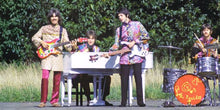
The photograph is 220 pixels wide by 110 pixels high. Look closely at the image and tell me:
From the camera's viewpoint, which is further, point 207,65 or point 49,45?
point 49,45

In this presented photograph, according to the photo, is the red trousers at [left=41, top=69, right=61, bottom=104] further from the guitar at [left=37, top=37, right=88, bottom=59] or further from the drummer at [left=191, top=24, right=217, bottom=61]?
the drummer at [left=191, top=24, right=217, bottom=61]

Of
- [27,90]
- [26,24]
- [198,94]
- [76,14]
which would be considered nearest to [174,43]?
[76,14]

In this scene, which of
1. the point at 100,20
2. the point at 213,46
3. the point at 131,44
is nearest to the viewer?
the point at 213,46

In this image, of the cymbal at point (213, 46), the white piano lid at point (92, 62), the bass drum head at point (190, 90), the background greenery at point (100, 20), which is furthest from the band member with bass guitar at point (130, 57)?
the background greenery at point (100, 20)

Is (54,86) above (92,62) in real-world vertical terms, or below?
below

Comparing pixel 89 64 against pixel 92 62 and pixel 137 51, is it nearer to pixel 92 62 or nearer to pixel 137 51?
pixel 92 62

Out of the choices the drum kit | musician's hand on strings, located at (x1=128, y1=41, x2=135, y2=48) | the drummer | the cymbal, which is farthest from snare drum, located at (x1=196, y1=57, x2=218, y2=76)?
musician's hand on strings, located at (x1=128, y1=41, x2=135, y2=48)

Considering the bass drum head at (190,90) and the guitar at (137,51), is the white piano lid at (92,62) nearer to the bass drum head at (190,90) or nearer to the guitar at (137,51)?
the guitar at (137,51)

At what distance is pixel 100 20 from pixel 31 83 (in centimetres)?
475

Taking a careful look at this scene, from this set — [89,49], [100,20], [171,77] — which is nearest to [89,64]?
[89,49]

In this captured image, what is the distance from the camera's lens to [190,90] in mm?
14047

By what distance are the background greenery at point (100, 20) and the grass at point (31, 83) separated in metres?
0.82

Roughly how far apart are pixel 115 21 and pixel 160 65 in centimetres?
253

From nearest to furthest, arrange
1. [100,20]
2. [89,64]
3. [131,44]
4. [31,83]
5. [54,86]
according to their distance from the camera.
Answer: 1. [131,44]
2. [89,64]
3. [54,86]
4. [31,83]
5. [100,20]
